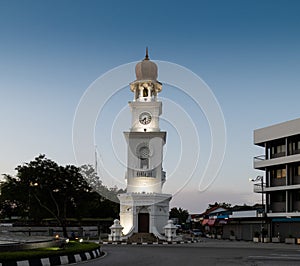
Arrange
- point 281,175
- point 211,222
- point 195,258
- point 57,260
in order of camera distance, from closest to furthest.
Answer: point 57,260
point 195,258
point 281,175
point 211,222

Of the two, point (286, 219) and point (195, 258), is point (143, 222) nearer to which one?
point (286, 219)

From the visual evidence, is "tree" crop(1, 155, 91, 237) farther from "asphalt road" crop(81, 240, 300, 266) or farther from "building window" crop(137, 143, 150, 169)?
"asphalt road" crop(81, 240, 300, 266)

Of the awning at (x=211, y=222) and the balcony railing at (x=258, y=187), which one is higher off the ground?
the balcony railing at (x=258, y=187)

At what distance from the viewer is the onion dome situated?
6400 cm

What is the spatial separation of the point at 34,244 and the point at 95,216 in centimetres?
6118

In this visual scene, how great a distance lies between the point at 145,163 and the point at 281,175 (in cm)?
1522

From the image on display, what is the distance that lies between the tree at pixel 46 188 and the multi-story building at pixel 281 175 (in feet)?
69.4

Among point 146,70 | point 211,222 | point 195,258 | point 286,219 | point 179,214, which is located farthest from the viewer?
point 179,214

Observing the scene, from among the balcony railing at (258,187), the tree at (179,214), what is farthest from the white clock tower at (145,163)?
the tree at (179,214)

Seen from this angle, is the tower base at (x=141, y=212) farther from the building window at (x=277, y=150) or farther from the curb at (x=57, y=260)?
the curb at (x=57, y=260)

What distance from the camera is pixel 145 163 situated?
61.5 meters

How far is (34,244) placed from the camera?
22281 millimetres

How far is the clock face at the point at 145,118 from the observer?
6219 cm

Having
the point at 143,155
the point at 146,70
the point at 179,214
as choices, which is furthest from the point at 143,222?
the point at 179,214
